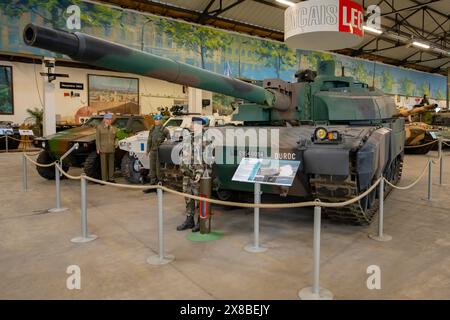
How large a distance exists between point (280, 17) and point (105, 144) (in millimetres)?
13681

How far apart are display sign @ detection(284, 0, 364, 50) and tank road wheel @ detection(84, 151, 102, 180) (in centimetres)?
774

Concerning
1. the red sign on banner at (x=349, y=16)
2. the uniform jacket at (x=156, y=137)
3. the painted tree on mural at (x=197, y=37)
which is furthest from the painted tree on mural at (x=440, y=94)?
the uniform jacket at (x=156, y=137)

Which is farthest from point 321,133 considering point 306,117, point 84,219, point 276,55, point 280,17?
point 276,55

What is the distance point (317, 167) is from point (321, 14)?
946 cm

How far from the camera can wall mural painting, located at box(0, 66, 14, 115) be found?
680 inches

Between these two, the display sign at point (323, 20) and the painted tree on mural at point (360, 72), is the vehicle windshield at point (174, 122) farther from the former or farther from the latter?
the painted tree on mural at point (360, 72)

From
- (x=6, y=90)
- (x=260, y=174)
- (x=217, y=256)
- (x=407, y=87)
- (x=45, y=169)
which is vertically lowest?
(x=217, y=256)

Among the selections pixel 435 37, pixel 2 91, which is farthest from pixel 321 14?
pixel 435 37

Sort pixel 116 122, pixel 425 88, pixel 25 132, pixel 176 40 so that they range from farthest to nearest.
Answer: pixel 425 88 < pixel 176 40 < pixel 25 132 < pixel 116 122

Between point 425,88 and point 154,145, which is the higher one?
point 425,88

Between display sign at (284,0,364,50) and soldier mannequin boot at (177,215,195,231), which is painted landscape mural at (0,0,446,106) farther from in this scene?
soldier mannequin boot at (177,215,195,231)

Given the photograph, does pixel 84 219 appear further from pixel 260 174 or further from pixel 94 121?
pixel 94 121

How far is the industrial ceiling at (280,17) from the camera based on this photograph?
1686 centimetres

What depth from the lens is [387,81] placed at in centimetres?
2758
